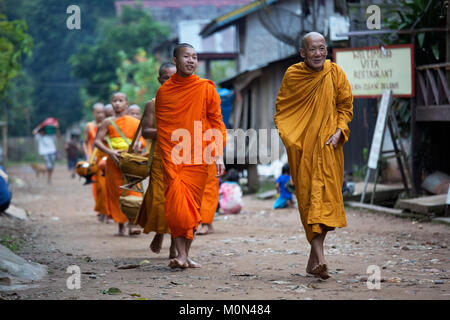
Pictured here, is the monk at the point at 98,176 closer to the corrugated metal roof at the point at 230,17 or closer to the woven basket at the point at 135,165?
the woven basket at the point at 135,165

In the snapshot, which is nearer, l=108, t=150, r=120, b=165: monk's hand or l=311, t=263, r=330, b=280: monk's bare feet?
l=311, t=263, r=330, b=280: monk's bare feet

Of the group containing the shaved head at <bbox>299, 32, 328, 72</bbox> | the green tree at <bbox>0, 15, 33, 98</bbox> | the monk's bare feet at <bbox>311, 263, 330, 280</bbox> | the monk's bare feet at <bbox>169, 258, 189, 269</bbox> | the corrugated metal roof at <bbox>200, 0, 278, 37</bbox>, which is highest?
the corrugated metal roof at <bbox>200, 0, 278, 37</bbox>

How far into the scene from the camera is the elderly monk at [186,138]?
6.76 meters

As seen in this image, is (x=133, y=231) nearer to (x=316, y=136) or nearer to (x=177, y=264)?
(x=177, y=264)

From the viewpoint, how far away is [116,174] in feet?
33.0

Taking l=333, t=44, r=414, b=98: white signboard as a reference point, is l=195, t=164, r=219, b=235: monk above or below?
below

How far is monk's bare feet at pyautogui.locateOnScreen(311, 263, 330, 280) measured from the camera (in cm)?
594

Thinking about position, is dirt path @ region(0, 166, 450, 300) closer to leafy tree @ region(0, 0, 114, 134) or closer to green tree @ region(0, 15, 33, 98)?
green tree @ region(0, 15, 33, 98)

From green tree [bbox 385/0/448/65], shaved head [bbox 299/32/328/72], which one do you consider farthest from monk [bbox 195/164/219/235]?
green tree [bbox 385/0/448/65]

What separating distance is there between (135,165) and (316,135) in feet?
8.52

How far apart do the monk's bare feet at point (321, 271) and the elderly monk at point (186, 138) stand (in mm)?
1320

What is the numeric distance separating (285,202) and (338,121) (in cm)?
749

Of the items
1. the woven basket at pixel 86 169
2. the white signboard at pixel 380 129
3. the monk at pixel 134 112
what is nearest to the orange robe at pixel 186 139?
the monk at pixel 134 112

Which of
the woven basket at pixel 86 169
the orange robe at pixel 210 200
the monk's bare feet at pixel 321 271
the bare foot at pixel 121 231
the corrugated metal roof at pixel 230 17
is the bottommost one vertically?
the bare foot at pixel 121 231
